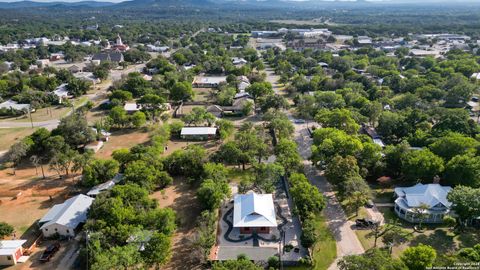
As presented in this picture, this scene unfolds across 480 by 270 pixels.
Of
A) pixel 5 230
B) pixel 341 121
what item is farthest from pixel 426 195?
pixel 5 230

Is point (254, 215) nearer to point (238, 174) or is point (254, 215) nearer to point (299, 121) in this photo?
point (238, 174)

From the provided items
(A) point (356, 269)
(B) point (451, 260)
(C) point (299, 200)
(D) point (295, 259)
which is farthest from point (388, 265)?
(C) point (299, 200)

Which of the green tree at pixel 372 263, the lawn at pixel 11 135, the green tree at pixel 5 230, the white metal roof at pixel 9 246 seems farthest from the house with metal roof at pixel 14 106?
the green tree at pixel 372 263

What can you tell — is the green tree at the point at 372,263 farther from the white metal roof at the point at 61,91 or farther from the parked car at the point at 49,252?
the white metal roof at the point at 61,91

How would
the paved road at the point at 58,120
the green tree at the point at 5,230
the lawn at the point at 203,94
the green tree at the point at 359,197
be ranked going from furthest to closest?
the lawn at the point at 203,94, the paved road at the point at 58,120, the green tree at the point at 359,197, the green tree at the point at 5,230

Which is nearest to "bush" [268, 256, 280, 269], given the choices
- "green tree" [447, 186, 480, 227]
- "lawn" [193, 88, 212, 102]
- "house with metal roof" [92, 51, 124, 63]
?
"green tree" [447, 186, 480, 227]
